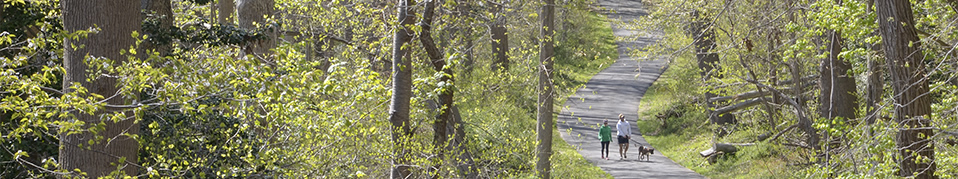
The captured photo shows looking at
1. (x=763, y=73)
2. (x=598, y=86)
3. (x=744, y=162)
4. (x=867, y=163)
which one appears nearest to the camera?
(x=867, y=163)

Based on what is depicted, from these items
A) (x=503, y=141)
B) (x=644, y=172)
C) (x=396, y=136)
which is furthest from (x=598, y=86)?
(x=396, y=136)

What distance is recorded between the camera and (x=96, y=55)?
8594mm

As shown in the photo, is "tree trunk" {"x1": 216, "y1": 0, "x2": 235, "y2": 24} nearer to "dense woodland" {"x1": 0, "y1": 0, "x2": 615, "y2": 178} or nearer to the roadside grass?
"dense woodland" {"x1": 0, "y1": 0, "x2": 615, "y2": 178}

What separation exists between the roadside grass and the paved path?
400 millimetres

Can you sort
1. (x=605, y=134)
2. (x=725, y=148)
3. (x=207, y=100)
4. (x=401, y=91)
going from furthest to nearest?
(x=605, y=134)
(x=725, y=148)
(x=401, y=91)
(x=207, y=100)

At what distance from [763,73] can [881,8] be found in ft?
27.4

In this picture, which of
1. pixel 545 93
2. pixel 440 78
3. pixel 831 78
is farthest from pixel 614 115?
pixel 440 78

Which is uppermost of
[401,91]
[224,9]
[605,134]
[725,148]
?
[224,9]

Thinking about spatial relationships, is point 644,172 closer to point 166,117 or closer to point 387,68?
point 387,68

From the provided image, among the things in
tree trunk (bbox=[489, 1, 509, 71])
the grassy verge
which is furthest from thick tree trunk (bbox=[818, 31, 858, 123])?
tree trunk (bbox=[489, 1, 509, 71])

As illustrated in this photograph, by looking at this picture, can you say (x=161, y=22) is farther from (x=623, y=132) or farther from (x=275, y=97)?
(x=623, y=132)

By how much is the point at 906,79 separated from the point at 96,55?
326 inches

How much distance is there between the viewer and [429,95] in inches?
430

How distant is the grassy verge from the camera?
16250mm
